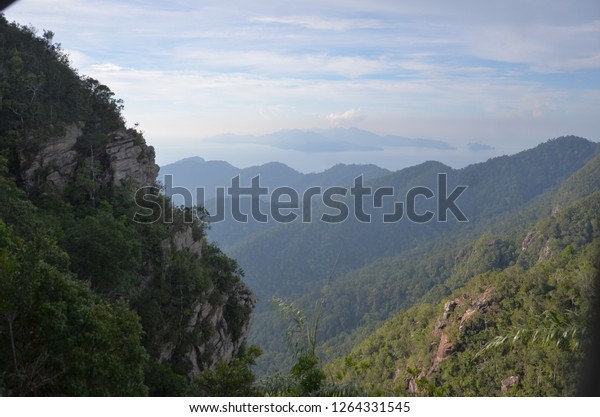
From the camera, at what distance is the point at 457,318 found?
33.1 m

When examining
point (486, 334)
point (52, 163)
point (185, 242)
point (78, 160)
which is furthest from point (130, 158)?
point (486, 334)

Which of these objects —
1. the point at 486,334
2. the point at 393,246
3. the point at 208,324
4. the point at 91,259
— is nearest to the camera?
the point at 91,259

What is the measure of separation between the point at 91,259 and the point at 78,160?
6.61m

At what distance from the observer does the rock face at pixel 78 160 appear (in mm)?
17906

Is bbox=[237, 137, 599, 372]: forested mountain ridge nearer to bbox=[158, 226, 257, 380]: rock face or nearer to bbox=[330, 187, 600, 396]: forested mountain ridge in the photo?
bbox=[330, 187, 600, 396]: forested mountain ridge

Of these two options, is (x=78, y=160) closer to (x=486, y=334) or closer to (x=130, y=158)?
(x=130, y=158)

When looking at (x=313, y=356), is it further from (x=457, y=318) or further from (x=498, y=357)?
(x=457, y=318)

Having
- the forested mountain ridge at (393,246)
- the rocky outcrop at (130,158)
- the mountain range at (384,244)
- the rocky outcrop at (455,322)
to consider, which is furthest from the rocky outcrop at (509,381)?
the forested mountain ridge at (393,246)

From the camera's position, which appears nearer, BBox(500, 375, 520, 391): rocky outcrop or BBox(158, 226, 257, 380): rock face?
BBox(158, 226, 257, 380): rock face

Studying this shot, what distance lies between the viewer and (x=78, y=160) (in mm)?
18984

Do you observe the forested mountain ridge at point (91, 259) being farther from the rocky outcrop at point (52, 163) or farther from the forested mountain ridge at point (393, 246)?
the forested mountain ridge at point (393, 246)

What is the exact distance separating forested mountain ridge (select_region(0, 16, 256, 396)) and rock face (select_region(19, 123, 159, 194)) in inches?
1.9

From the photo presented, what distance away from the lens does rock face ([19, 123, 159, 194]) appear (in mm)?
17906

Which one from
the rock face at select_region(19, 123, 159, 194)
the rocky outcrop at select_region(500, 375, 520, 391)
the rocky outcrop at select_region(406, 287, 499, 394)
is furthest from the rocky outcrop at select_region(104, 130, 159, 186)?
the rocky outcrop at select_region(406, 287, 499, 394)
